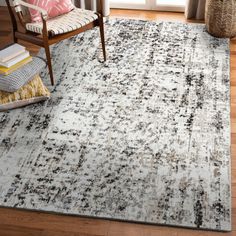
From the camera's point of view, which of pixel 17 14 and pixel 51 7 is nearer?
pixel 17 14

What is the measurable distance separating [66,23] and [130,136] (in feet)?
3.63

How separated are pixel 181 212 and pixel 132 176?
0.40 m

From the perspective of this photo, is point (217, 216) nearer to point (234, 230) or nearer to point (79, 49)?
point (234, 230)

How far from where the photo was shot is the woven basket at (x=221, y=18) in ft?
13.6

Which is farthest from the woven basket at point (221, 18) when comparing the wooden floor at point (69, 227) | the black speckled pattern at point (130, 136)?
the wooden floor at point (69, 227)

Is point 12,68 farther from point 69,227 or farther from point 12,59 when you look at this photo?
point 69,227

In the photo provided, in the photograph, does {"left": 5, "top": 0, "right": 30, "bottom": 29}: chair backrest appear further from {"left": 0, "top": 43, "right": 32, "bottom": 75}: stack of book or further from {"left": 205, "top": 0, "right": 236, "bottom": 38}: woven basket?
{"left": 205, "top": 0, "right": 236, "bottom": 38}: woven basket

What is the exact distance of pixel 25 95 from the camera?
138 inches

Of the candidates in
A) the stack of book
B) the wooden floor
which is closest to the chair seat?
the stack of book

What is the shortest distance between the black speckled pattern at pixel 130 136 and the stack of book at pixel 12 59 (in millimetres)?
324

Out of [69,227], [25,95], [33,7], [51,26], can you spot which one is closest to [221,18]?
[51,26]

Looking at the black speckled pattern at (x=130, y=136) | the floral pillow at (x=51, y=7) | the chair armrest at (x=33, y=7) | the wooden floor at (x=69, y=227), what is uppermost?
the chair armrest at (x=33, y=7)

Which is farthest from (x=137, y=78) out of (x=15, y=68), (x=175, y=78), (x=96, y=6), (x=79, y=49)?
(x=96, y=6)

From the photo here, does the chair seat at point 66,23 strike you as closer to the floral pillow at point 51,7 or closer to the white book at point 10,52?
the floral pillow at point 51,7
